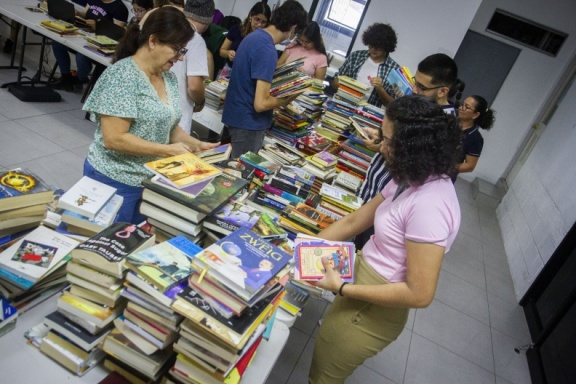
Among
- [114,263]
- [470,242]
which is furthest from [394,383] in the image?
[470,242]

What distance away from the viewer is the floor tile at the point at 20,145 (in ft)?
10.7

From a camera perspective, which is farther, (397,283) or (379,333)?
(379,333)

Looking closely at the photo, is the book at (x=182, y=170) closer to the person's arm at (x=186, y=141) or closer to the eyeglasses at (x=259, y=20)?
the person's arm at (x=186, y=141)

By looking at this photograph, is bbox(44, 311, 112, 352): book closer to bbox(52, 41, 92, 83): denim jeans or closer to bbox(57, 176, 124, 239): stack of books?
bbox(57, 176, 124, 239): stack of books

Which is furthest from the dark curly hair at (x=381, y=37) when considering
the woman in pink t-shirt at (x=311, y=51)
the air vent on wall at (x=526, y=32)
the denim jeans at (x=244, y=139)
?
the air vent on wall at (x=526, y=32)

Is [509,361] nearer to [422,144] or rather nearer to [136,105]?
[422,144]

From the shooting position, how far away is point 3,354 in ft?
3.46

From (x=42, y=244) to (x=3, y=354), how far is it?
347mm

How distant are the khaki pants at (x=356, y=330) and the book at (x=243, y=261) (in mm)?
475

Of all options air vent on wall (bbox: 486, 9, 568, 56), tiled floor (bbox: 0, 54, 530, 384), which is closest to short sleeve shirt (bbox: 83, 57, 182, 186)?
tiled floor (bbox: 0, 54, 530, 384)

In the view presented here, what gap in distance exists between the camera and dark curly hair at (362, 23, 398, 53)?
3035mm

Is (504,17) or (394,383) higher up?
(504,17)

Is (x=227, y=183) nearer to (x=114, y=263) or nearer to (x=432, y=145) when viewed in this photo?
(x=114, y=263)

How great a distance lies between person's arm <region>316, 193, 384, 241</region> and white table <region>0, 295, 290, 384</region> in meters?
0.69
